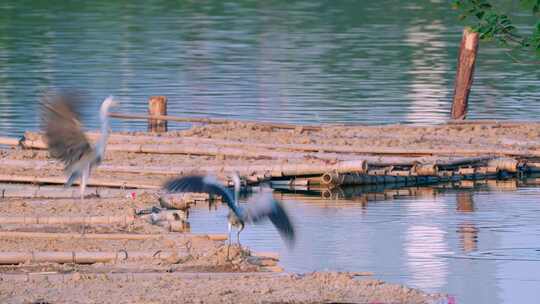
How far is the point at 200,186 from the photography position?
13.8 meters

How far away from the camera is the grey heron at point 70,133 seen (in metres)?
14.8

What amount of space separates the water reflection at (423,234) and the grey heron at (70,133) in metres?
1.88

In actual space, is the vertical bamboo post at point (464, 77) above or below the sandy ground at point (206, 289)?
above

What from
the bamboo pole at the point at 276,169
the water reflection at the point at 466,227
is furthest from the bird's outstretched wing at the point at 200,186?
the bamboo pole at the point at 276,169

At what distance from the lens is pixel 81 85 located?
3072 centimetres

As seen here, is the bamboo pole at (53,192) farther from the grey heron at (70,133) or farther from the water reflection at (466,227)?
the water reflection at (466,227)

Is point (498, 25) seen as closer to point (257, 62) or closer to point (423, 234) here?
point (423, 234)

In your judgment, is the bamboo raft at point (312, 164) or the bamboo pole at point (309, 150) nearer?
the bamboo raft at point (312, 164)

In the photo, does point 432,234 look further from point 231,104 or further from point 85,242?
point 231,104

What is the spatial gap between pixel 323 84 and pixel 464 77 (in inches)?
286

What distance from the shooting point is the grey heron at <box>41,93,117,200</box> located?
1483cm

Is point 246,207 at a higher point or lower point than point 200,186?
lower

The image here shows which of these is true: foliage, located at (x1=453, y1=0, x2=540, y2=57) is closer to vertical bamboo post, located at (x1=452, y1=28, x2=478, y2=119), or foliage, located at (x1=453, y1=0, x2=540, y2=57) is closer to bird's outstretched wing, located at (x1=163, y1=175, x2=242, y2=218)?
bird's outstretched wing, located at (x1=163, y1=175, x2=242, y2=218)

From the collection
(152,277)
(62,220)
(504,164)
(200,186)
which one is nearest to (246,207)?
(200,186)
